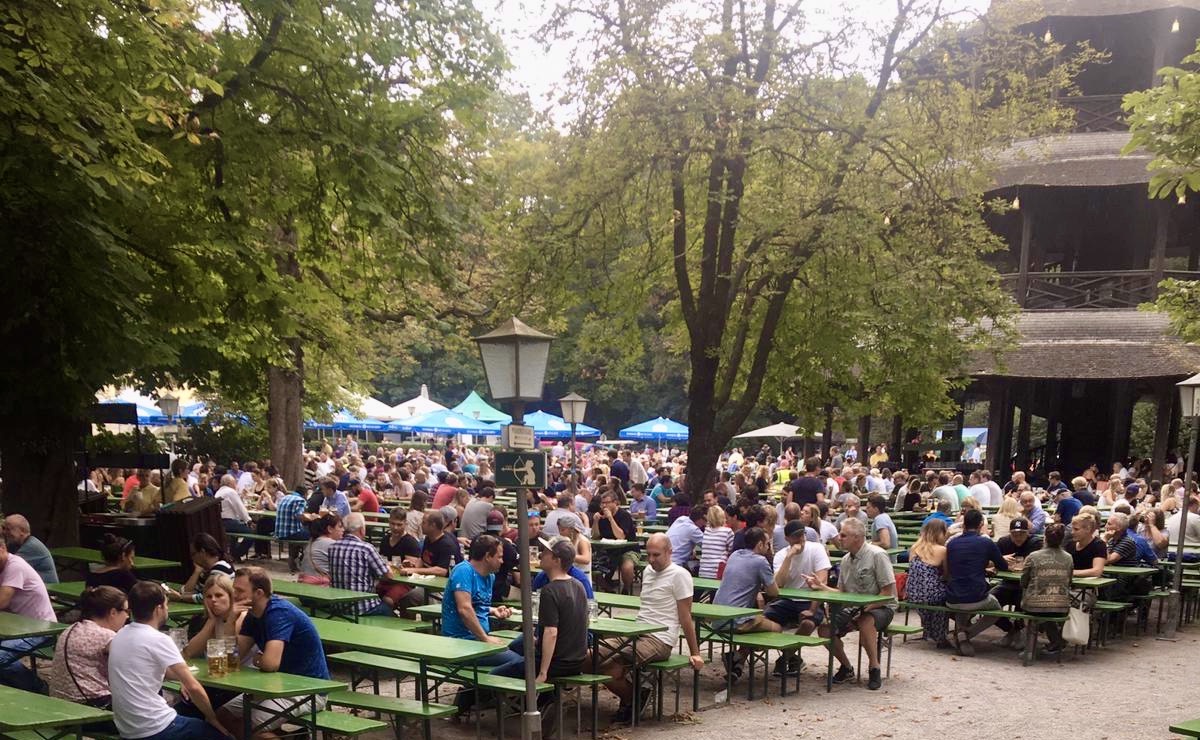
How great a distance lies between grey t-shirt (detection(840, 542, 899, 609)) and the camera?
1051cm

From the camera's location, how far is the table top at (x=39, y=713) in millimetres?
5419

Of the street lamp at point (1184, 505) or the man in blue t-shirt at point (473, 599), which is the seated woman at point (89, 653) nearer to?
the man in blue t-shirt at point (473, 599)

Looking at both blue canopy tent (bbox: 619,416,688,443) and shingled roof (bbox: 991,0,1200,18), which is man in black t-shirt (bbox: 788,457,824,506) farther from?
blue canopy tent (bbox: 619,416,688,443)

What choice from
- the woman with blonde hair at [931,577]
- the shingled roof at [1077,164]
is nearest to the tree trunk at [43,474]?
the woman with blonde hair at [931,577]

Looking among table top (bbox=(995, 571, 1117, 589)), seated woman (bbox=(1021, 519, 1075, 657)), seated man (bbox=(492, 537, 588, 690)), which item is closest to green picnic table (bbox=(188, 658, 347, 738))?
seated man (bbox=(492, 537, 588, 690))

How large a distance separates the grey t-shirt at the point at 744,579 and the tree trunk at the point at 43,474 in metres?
7.82

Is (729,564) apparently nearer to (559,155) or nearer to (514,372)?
(514,372)

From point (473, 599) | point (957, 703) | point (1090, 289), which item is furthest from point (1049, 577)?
point (1090, 289)

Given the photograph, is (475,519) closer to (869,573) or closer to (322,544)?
(322,544)

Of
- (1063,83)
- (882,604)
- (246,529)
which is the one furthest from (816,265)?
(246,529)

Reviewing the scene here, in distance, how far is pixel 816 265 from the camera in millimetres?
17750

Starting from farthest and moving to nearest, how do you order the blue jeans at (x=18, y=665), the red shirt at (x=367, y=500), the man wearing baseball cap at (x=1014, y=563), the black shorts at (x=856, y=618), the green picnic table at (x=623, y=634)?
1. the red shirt at (x=367, y=500)
2. the man wearing baseball cap at (x=1014, y=563)
3. the black shorts at (x=856, y=618)
4. the green picnic table at (x=623, y=634)
5. the blue jeans at (x=18, y=665)

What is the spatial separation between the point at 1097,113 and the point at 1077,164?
2669mm

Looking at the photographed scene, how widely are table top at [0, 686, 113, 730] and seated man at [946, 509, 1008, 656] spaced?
8716 mm
